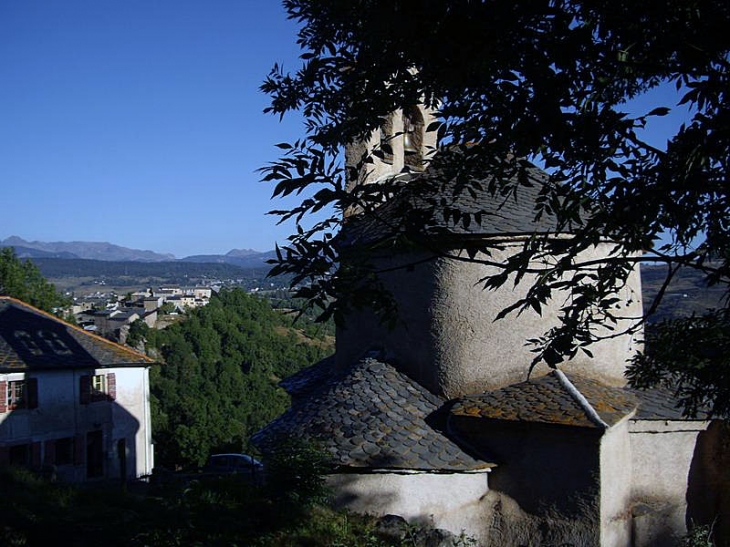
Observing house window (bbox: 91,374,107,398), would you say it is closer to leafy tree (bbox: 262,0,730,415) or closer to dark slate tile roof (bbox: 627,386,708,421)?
dark slate tile roof (bbox: 627,386,708,421)

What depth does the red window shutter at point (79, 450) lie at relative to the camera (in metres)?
23.0

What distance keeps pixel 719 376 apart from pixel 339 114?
137 inches

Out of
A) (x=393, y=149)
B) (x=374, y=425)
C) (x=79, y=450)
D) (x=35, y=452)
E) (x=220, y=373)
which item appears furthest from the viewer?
(x=220, y=373)

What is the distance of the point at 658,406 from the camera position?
28.7 ft

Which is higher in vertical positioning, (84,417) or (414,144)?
(414,144)

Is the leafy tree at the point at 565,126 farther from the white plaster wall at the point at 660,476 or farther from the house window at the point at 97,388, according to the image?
the house window at the point at 97,388

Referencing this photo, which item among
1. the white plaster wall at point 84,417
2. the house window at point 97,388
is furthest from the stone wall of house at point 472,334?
the house window at point 97,388

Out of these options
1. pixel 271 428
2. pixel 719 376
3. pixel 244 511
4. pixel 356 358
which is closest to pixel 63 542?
pixel 244 511

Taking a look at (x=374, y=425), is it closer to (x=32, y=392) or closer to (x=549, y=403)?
(x=549, y=403)

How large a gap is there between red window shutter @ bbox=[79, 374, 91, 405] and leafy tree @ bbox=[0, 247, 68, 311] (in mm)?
18409

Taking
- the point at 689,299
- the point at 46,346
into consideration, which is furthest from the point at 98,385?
the point at 689,299

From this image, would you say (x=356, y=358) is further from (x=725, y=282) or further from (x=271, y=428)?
(x=725, y=282)

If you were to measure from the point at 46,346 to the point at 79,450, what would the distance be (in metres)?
3.73

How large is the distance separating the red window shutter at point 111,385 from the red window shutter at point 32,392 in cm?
276
